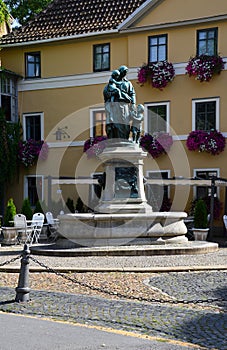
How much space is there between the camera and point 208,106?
75.0 ft

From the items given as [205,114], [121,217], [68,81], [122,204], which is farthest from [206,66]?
[121,217]

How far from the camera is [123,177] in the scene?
14195 millimetres

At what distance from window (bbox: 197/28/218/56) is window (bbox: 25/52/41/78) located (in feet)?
26.5

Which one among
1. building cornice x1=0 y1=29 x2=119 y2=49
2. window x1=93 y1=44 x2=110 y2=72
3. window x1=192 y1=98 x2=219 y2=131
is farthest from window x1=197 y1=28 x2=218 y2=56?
window x1=93 y1=44 x2=110 y2=72

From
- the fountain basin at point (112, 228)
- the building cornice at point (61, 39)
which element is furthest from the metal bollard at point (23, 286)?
the building cornice at point (61, 39)

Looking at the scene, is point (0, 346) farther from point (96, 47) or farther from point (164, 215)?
point (96, 47)

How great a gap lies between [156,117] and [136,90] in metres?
1.56

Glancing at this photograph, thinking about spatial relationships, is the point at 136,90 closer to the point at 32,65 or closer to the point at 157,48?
the point at 157,48

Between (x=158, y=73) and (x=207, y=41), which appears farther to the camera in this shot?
(x=158, y=73)

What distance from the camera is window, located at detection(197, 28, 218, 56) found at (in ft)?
74.1

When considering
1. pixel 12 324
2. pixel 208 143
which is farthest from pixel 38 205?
pixel 12 324

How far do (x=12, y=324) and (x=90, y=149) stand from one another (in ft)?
60.5

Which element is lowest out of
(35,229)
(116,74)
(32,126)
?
(35,229)

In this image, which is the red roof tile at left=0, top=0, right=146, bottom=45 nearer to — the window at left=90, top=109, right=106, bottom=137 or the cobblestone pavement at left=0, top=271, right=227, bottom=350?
the window at left=90, top=109, right=106, bottom=137
